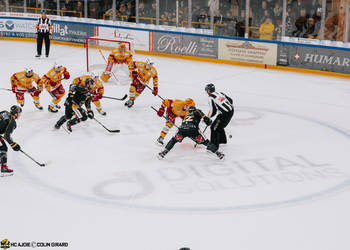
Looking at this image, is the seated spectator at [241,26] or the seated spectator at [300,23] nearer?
the seated spectator at [300,23]

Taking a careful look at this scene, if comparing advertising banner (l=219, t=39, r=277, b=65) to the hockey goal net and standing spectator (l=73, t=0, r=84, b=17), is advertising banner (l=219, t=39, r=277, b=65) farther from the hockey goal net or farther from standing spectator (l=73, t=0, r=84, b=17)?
standing spectator (l=73, t=0, r=84, b=17)

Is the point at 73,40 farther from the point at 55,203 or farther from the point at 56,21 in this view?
the point at 55,203

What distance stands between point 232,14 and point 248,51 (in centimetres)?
182

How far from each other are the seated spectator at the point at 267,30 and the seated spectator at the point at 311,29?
41.8 inches

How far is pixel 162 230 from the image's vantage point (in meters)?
6.63

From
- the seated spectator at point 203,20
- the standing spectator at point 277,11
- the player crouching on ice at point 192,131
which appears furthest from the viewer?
the seated spectator at point 203,20

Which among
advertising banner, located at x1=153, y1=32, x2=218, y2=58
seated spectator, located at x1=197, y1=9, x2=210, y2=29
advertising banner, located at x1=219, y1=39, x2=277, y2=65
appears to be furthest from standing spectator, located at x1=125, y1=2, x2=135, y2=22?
advertising banner, located at x1=219, y1=39, x2=277, y2=65

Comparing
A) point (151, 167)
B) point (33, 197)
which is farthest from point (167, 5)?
point (33, 197)

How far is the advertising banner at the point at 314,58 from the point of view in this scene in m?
15.2

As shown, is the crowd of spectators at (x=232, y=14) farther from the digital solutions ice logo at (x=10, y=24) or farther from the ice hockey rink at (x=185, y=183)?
the ice hockey rink at (x=185, y=183)

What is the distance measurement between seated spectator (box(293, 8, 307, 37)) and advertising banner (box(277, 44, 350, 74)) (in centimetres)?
80

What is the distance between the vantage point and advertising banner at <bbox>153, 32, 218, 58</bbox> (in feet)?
57.4

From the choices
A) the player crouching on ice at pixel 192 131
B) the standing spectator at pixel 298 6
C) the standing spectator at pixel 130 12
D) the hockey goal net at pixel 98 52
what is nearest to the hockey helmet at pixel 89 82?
the player crouching on ice at pixel 192 131

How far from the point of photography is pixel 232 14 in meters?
17.8
